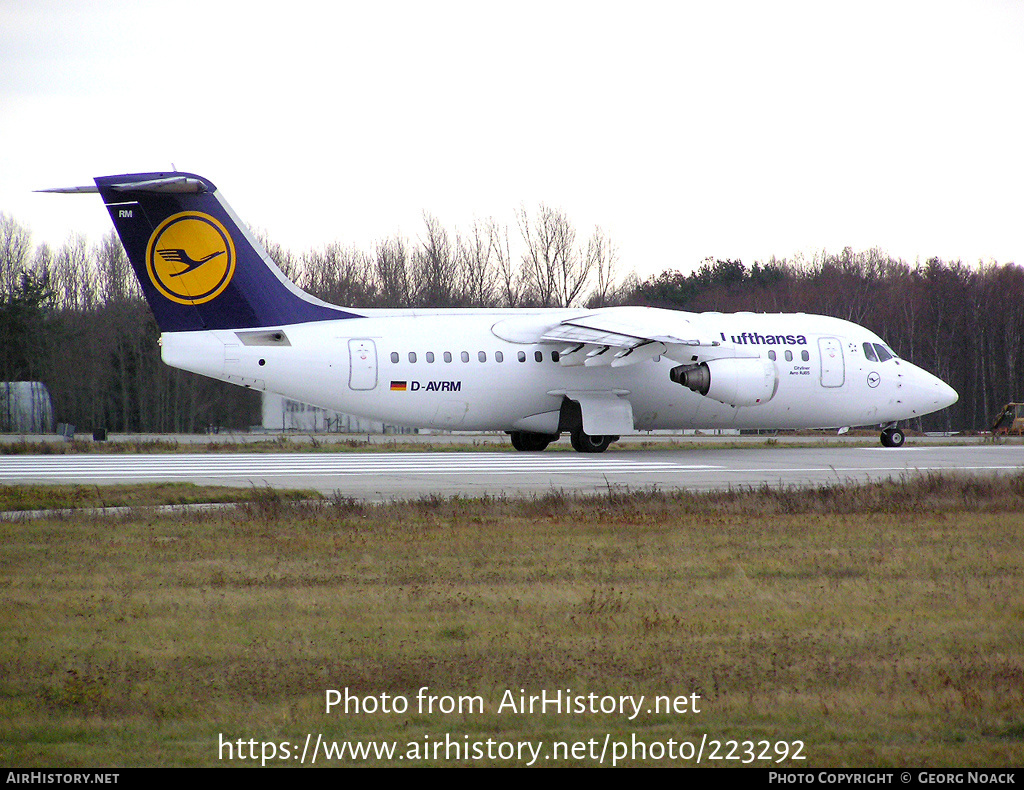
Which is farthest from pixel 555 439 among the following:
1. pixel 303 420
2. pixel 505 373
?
pixel 303 420

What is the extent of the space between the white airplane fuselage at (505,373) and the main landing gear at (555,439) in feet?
2.33

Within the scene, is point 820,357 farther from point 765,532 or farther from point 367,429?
point 367,429

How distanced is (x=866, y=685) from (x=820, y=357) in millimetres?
23933

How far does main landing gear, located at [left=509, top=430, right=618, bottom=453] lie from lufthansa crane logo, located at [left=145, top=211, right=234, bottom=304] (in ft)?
29.7

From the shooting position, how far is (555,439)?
29.2 m

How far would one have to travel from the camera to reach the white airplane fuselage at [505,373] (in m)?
24.8

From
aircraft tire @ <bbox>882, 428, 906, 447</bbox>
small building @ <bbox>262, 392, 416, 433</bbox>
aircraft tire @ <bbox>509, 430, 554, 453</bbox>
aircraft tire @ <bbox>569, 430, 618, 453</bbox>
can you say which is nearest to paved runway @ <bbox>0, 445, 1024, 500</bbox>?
aircraft tire @ <bbox>569, 430, 618, 453</bbox>

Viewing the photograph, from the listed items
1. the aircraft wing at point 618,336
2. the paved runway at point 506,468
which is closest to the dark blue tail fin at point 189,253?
the paved runway at point 506,468

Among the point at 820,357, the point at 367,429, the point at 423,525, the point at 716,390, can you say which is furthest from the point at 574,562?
the point at 367,429

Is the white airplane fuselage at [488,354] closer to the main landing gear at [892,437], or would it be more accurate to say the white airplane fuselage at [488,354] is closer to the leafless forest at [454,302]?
the main landing gear at [892,437]

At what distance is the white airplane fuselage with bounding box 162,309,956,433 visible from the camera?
24.8 m

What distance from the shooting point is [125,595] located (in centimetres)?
895

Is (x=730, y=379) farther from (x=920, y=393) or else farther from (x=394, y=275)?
(x=394, y=275)

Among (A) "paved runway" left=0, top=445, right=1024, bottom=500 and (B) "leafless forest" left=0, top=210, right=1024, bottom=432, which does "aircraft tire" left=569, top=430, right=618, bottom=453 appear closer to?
(A) "paved runway" left=0, top=445, right=1024, bottom=500
